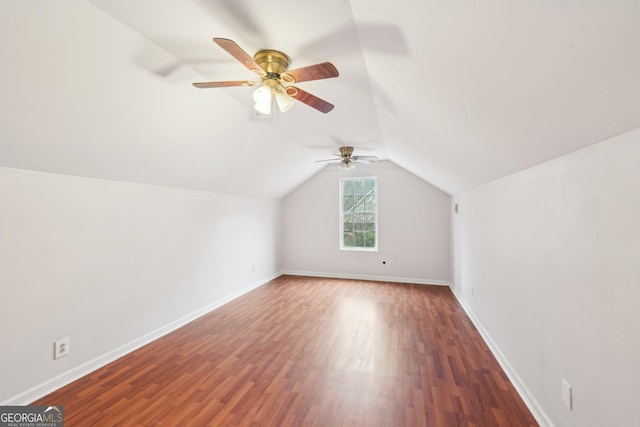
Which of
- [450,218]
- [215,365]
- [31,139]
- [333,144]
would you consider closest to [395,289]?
[450,218]

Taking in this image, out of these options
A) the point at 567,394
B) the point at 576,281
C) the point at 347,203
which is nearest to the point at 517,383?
the point at 567,394

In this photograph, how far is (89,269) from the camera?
7.77 feet

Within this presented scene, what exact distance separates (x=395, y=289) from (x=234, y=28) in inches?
178

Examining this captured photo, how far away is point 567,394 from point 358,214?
4441mm

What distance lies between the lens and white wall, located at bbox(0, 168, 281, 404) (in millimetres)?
1923

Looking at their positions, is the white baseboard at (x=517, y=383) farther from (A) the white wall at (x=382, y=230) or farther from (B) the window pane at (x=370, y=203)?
(B) the window pane at (x=370, y=203)

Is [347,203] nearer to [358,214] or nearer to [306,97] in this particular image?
[358,214]

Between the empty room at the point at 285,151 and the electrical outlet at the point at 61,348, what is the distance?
2 centimetres

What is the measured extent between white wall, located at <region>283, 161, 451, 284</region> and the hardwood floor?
168 centimetres

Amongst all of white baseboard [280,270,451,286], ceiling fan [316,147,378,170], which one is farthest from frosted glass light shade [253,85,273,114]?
white baseboard [280,270,451,286]

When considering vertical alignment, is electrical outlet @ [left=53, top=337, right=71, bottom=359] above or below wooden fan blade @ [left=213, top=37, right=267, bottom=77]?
below

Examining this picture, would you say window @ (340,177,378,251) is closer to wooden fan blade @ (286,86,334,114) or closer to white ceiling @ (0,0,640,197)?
white ceiling @ (0,0,640,197)

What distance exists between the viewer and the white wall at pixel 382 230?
525 cm

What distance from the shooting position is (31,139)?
5.83 feet
